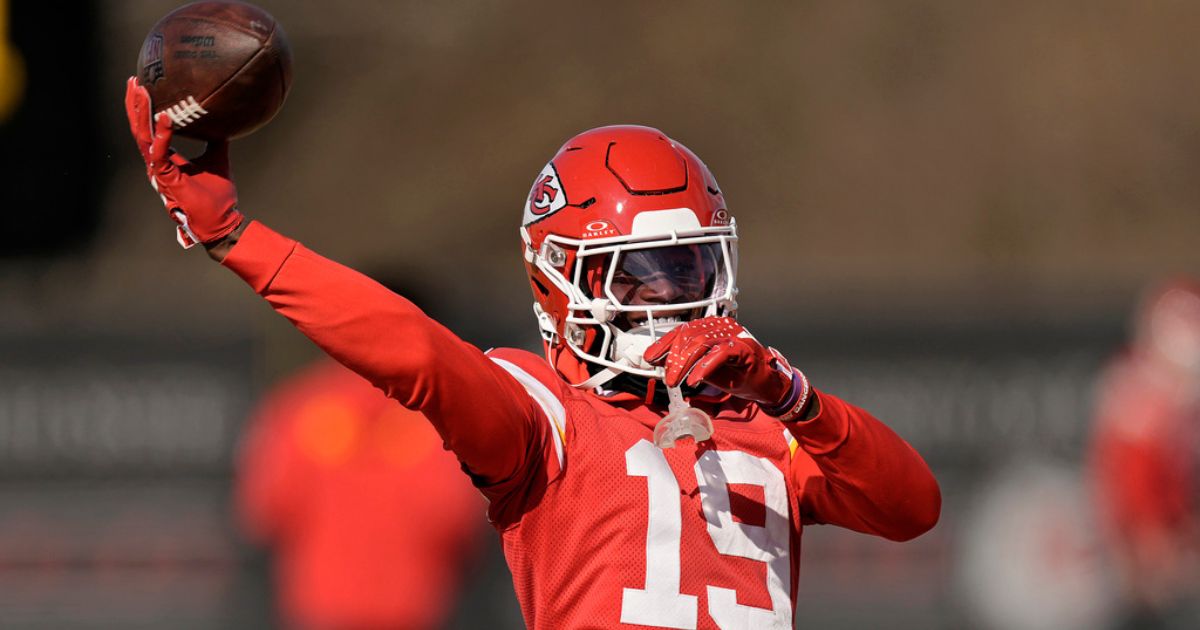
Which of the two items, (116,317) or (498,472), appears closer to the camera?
(498,472)

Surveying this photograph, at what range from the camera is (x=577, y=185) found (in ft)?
10.8

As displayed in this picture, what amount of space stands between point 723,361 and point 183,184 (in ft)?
3.14

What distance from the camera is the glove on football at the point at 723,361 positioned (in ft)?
9.37

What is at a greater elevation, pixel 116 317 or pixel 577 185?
pixel 577 185

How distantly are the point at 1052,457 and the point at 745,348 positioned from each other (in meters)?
6.11

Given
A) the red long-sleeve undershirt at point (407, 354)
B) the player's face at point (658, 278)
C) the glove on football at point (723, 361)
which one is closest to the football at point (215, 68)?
the red long-sleeve undershirt at point (407, 354)

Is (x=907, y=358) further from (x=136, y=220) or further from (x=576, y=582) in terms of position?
(x=136, y=220)

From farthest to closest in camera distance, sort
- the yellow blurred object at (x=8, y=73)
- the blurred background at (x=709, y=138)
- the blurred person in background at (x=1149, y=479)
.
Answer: the blurred background at (x=709, y=138) → the yellow blurred object at (x=8, y=73) → the blurred person in background at (x=1149, y=479)

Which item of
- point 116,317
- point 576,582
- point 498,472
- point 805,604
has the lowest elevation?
point 805,604

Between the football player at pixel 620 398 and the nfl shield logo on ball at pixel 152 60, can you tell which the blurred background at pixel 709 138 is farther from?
the nfl shield logo on ball at pixel 152 60

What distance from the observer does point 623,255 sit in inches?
126

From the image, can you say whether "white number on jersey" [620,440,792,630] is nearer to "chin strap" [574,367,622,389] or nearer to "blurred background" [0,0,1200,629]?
"chin strap" [574,367,622,389]

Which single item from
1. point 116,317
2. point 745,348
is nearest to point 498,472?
point 745,348

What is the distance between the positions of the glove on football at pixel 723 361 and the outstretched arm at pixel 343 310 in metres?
0.29
